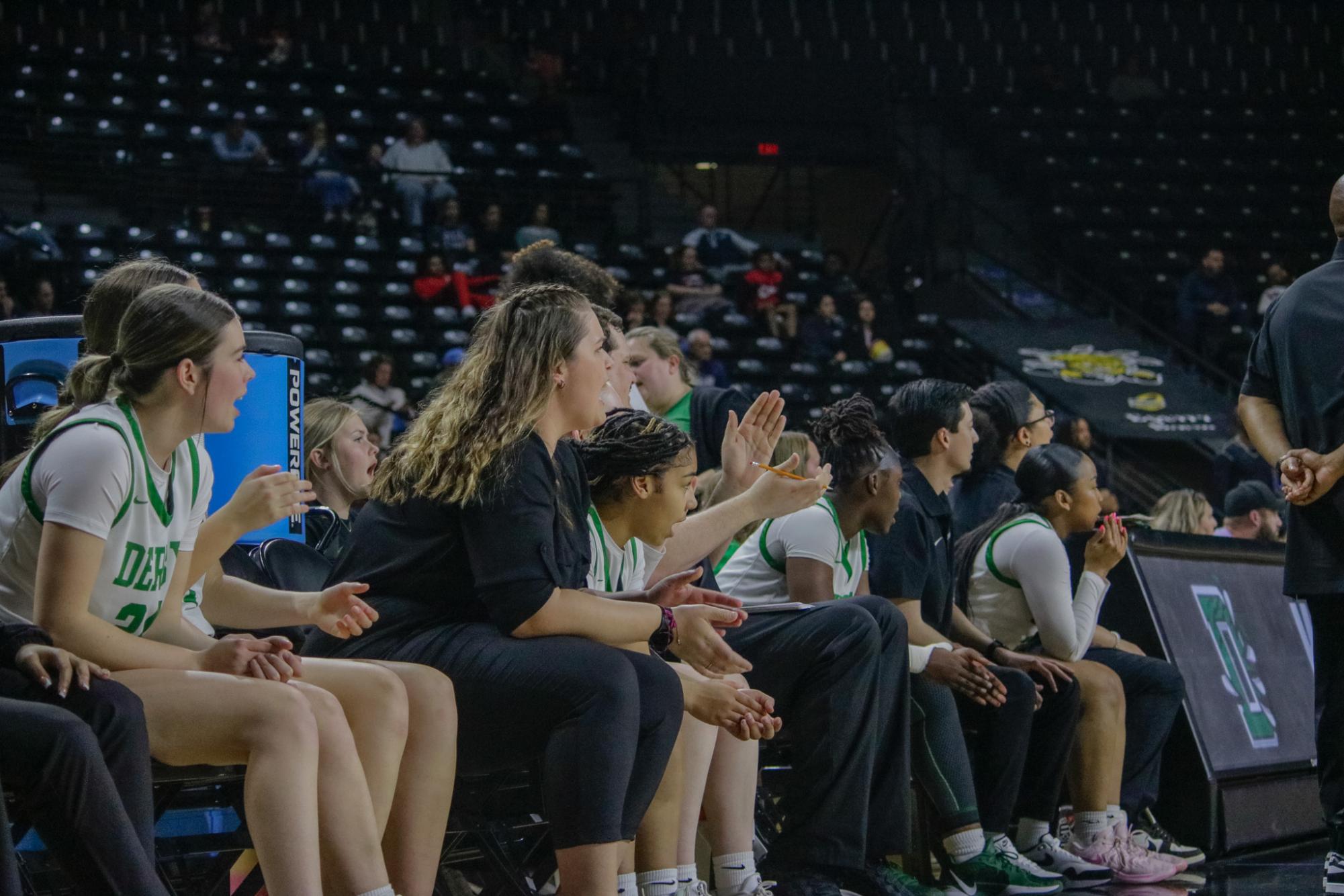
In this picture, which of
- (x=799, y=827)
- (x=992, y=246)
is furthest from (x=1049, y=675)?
(x=992, y=246)

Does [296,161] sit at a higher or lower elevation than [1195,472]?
higher

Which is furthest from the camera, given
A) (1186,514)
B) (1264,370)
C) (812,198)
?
(812,198)

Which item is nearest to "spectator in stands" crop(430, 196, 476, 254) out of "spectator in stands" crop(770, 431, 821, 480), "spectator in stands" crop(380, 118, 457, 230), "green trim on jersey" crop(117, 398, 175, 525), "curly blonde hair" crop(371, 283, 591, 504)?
"spectator in stands" crop(380, 118, 457, 230)

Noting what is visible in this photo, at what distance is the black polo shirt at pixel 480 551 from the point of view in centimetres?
285

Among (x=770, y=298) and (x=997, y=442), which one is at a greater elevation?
(x=997, y=442)

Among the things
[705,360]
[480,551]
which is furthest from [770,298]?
[480,551]

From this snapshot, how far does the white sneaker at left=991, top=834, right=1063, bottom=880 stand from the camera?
4148 mm

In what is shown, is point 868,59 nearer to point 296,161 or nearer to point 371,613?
point 296,161

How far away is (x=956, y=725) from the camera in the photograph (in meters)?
4.15

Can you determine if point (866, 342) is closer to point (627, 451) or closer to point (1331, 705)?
point (1331, 705)

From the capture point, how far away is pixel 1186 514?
7.17 metres

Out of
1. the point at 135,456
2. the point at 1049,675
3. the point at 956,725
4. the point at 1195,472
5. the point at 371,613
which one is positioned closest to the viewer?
the point at 135,456

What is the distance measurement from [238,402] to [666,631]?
108 centimetres

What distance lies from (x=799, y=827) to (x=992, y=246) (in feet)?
45.2
